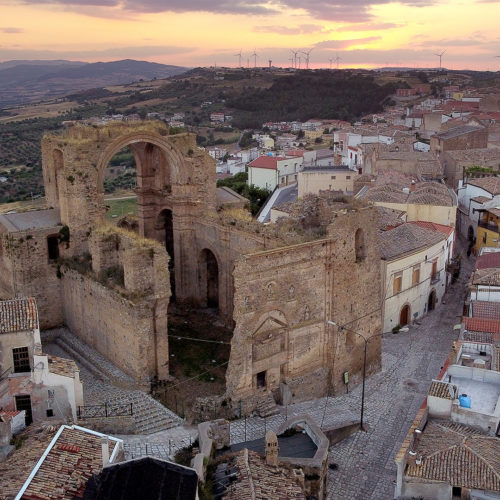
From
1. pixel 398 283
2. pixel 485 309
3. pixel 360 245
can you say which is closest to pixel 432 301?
pixel 398 283

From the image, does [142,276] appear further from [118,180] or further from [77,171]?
[118,180]

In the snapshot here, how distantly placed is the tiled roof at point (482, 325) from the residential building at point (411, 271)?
20.5 feet

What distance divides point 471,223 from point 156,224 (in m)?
21.8

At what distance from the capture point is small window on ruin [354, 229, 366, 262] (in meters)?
21.4

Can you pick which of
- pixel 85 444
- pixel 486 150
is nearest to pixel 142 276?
pixel 85 444

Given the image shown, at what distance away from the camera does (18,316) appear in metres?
18.4

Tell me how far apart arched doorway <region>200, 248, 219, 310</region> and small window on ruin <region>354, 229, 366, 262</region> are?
8089 millimetres

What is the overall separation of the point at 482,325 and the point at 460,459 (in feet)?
25.4

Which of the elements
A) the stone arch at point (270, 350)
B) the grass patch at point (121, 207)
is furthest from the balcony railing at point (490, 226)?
the grass patch at point (121, 207)

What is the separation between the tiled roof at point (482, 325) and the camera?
2083 centimetres

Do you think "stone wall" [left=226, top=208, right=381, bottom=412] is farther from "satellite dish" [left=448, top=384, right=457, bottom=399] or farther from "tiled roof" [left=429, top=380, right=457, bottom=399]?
"satellite dish" [left=448, top=384, right=457, bottom=399]

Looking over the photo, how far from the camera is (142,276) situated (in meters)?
20.5

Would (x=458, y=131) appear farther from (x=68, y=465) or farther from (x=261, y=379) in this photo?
(x=68, y=465)

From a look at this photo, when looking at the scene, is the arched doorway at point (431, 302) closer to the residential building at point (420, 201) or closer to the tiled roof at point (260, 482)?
the residential building at point (420, 201)
